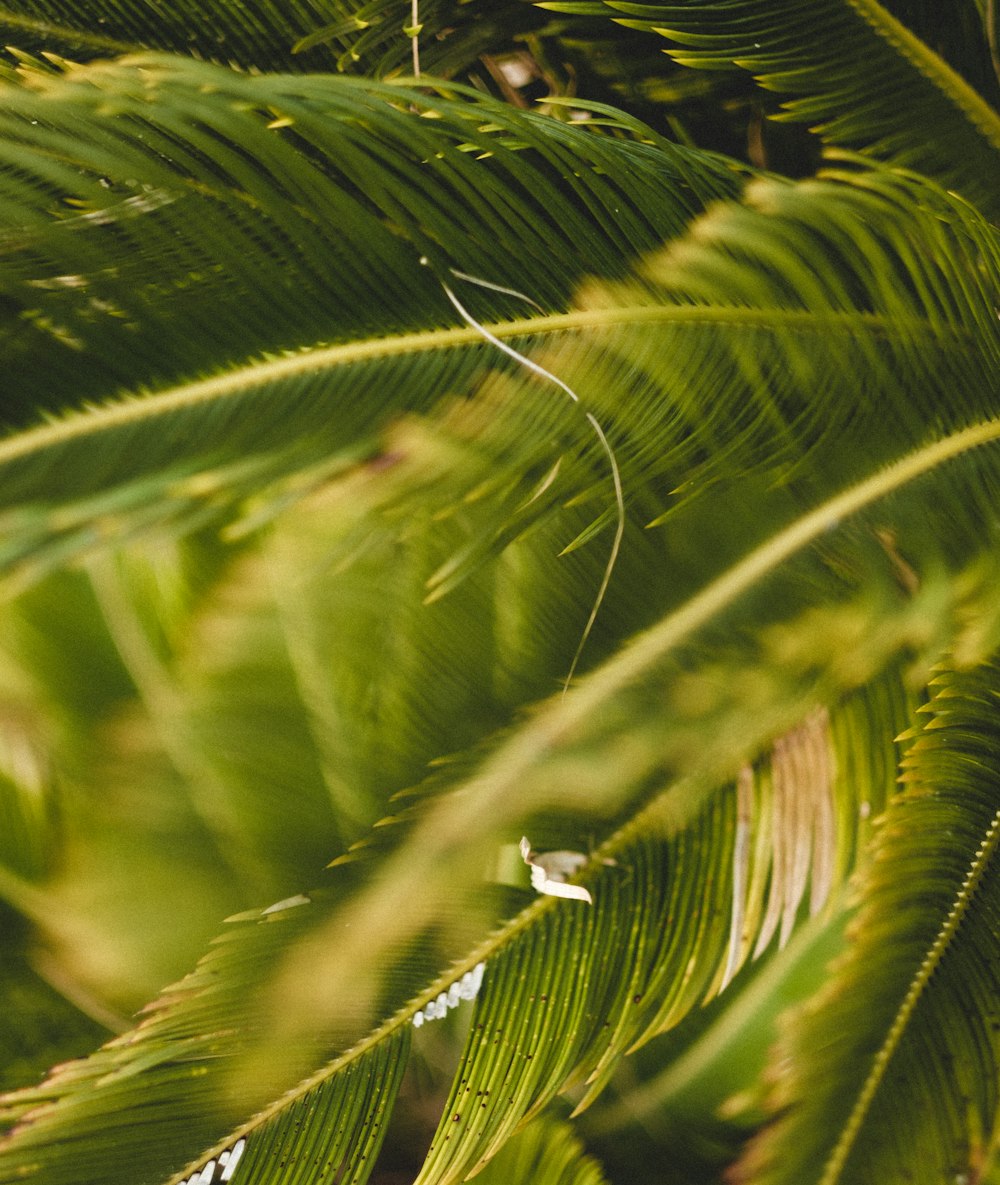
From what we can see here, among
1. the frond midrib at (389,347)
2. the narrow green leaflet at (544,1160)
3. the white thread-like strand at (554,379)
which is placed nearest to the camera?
the frond midrib at (389,347)

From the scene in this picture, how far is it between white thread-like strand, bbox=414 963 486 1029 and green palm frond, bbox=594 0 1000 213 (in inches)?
32.6

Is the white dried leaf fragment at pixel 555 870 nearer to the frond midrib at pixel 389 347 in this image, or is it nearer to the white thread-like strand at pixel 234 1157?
the white thread-like strand at pixel 234 1157

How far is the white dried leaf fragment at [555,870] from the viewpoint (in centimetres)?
73

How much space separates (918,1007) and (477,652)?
428 millimetres

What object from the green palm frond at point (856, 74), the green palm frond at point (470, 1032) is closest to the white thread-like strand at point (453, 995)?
the green palm frond at point (470, 1032)

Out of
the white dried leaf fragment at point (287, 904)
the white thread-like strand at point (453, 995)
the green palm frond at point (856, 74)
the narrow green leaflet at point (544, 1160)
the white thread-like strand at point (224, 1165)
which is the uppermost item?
the green palm frond at point (856, 74)

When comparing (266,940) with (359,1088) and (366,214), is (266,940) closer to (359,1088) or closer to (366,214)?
(359,1088)

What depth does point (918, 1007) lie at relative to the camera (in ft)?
2.36

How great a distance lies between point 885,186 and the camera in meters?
0.83

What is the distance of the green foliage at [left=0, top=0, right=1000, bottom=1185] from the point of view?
633 millimetres

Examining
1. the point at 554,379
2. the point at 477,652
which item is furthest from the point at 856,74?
the point at 477,652

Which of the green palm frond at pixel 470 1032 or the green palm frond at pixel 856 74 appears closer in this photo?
the green palm frond at pixel 470 1032

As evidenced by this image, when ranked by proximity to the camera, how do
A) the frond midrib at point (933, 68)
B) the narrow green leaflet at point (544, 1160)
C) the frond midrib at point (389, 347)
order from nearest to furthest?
the frond midrib at point (389, 347) → the narrow green leaflet at point (544, 1160) → the frond midrib at point (933, 68)

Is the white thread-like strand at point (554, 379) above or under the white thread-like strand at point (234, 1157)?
above
